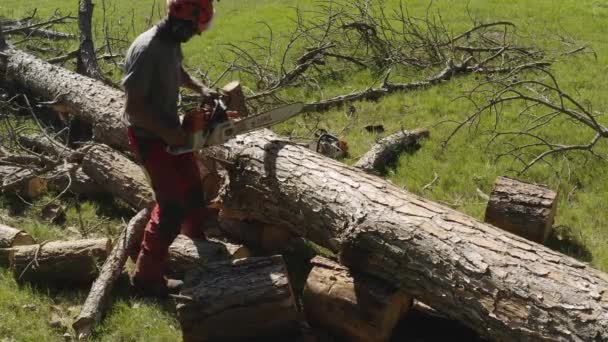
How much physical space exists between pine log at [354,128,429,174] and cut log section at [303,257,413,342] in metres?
1.92

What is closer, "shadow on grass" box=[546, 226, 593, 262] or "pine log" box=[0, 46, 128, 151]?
"shadow on grass" box=[546, 226, 593, 262]

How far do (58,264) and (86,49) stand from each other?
362cm

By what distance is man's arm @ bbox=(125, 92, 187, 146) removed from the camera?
3.48 m

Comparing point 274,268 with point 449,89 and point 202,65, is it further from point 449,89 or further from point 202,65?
point 202,65

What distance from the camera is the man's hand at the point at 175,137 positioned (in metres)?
3.55

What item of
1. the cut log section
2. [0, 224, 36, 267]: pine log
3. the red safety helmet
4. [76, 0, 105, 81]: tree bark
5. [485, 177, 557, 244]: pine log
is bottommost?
[0, 224, 36, 267]: pine log

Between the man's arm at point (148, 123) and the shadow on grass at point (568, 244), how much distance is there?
2695mm

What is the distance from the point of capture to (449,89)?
7.47m

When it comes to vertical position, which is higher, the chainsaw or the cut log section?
the chainsaw

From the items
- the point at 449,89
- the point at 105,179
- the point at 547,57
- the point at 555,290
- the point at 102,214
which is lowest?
the point at 102,214

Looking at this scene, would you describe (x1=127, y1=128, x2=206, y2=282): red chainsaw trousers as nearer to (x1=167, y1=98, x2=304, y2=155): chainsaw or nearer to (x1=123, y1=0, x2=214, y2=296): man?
(x1=123, y1=0, x2=214, y2=296): man

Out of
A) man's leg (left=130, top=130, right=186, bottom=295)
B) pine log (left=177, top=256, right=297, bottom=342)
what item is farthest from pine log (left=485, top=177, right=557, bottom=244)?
man's leg (left=130, top=130, right=186, bottom=295)

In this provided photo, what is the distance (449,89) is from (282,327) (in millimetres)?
4857

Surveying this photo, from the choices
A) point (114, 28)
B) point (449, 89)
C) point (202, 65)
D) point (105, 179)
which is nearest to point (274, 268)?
point (105, 179)
